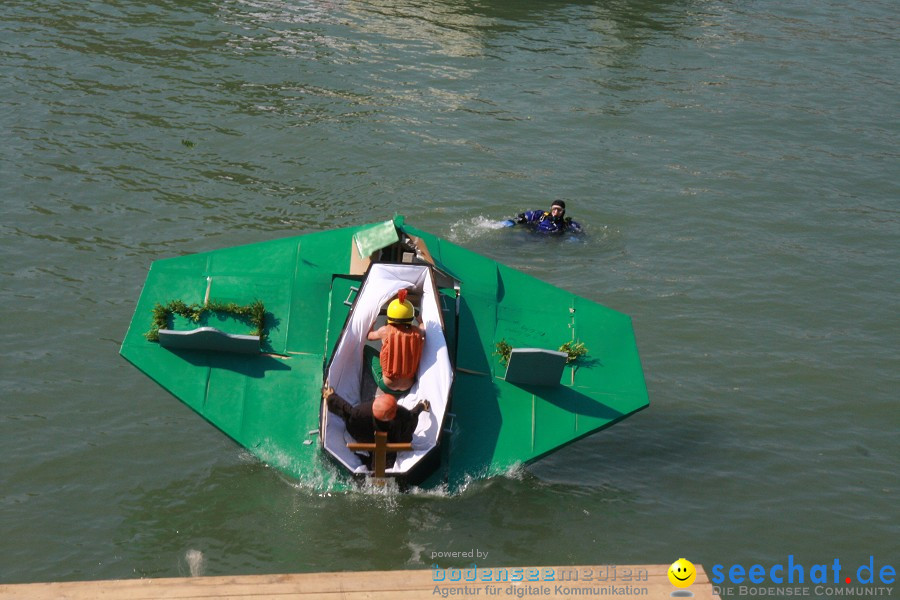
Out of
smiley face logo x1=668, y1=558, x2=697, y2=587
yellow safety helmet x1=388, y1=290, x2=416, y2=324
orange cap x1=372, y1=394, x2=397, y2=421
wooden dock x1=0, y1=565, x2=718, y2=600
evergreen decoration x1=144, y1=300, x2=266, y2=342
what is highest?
yellow safety helmet x1=388, y1=290, x2=416, y2=324

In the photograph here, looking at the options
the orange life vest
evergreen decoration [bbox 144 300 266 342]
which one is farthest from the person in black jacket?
evergreen decoration [bbox 144 300 266 342]

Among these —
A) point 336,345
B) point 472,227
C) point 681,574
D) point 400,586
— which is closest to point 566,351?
point 336,345

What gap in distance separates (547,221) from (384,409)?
8186 millimetres

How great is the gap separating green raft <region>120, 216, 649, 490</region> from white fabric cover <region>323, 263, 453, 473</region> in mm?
82

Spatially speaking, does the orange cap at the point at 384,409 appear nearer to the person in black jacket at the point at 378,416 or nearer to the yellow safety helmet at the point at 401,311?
the person in black jacket at the point at 378,416

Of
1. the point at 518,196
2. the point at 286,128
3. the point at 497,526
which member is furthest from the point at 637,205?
the point at 497,526

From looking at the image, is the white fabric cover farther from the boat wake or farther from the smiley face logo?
the boat wake

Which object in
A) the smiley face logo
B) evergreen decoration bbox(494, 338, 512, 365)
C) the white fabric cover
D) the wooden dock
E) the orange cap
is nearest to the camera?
the wooden dock

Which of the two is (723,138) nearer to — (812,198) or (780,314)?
(812,198)

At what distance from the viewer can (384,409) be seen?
1122 cm

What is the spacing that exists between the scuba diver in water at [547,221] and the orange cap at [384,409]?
791 cm

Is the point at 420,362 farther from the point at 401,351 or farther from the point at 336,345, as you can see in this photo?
the point at 336,345

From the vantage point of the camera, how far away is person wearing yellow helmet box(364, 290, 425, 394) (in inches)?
468

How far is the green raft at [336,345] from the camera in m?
11.7
